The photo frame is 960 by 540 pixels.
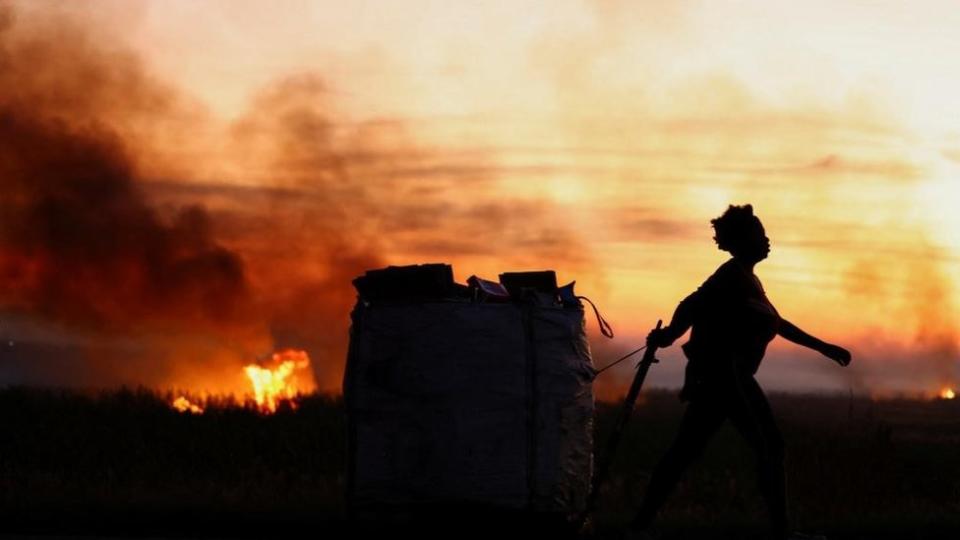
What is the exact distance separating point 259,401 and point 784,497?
3543 centimetres

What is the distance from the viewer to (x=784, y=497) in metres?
10.1

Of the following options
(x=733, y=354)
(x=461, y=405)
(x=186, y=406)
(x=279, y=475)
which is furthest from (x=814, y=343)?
(x=186, y=406)

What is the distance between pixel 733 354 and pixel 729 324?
0.22 m

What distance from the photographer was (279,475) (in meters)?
22.6

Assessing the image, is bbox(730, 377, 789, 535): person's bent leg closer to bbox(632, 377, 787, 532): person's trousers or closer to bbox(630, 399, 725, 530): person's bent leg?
bbox(632, 377, 787, 532): person's trousers

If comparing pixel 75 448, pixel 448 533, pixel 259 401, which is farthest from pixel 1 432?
pixel 448 533

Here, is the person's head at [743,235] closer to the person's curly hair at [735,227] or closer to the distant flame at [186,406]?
the person's curly hair at [735,227]

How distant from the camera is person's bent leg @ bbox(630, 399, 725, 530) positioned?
1051 centimetres

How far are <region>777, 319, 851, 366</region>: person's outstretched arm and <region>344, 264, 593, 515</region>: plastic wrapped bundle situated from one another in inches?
68.4

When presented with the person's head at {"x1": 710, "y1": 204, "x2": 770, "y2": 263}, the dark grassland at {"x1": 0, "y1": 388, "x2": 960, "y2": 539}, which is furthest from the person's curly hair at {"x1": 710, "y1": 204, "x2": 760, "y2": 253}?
the dark grassland at {"x1": 0, "y1": 388, "x2": 960, "y2": 539}

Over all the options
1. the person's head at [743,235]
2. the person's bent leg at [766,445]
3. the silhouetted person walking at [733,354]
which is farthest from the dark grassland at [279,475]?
the person's head at [743,235]

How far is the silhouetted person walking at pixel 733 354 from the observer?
10.2 meters

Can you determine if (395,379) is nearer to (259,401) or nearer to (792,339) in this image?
(792,339)

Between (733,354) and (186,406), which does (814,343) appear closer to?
(733,354)
